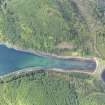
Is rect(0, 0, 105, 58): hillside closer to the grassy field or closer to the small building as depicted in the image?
the small building

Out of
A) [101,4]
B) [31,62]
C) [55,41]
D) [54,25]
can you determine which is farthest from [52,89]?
[101,4]

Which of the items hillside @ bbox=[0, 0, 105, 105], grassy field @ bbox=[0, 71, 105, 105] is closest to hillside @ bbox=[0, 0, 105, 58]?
hillside @ bbox=[0, 0, 105, 105]

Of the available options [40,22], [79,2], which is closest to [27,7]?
[40,22]

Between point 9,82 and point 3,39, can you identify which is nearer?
point 9,82

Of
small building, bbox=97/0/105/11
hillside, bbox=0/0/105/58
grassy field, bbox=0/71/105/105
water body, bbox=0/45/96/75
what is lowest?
grassy field, bbox=0/71/105/105

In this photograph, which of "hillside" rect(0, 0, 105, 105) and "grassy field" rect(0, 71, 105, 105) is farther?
"hillside" rect(0, 0, 105, 105)

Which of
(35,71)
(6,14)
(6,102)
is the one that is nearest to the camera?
(6,102)

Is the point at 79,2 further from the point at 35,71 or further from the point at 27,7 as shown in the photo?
the point at 35,71
